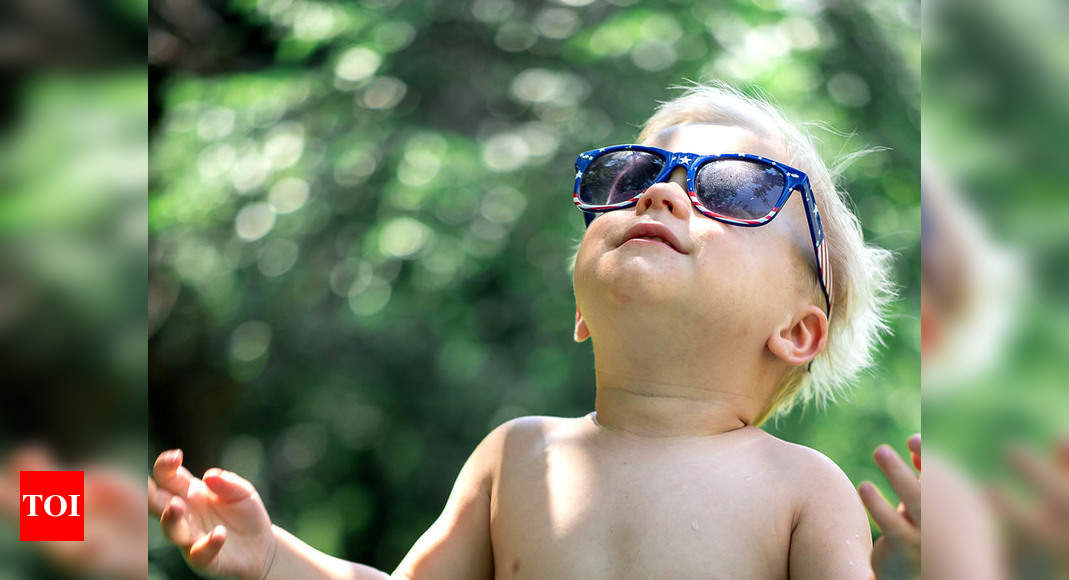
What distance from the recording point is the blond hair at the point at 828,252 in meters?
1.52

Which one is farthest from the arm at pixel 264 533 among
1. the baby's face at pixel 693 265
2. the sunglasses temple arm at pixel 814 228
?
the sunglasses temple arm at pixel 814 228

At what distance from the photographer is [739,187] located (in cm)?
139

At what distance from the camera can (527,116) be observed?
314 cm

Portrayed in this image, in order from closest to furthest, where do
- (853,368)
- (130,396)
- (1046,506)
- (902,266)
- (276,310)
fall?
(1046,506)
(130,396)
(853,368)
(902,266)
(276,310)

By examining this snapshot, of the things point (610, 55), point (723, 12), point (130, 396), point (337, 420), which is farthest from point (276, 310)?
point (130, 396)

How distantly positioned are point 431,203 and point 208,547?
5.93 ft

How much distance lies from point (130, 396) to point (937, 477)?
69cm

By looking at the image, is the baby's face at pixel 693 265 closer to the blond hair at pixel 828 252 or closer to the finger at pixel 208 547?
the blond hair at pixel 828 252

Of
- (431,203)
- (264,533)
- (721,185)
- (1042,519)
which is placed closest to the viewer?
(1042,519)

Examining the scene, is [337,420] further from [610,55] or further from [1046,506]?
[1046,506]

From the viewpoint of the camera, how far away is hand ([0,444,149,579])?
2.95ft

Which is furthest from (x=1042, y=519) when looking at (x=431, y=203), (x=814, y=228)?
(x=431, y=203)

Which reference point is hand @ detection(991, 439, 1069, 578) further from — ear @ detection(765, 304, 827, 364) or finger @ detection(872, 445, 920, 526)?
ear @ detection(765, 304, 827, 364)

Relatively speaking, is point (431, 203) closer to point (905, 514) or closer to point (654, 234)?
point (654, 234)
